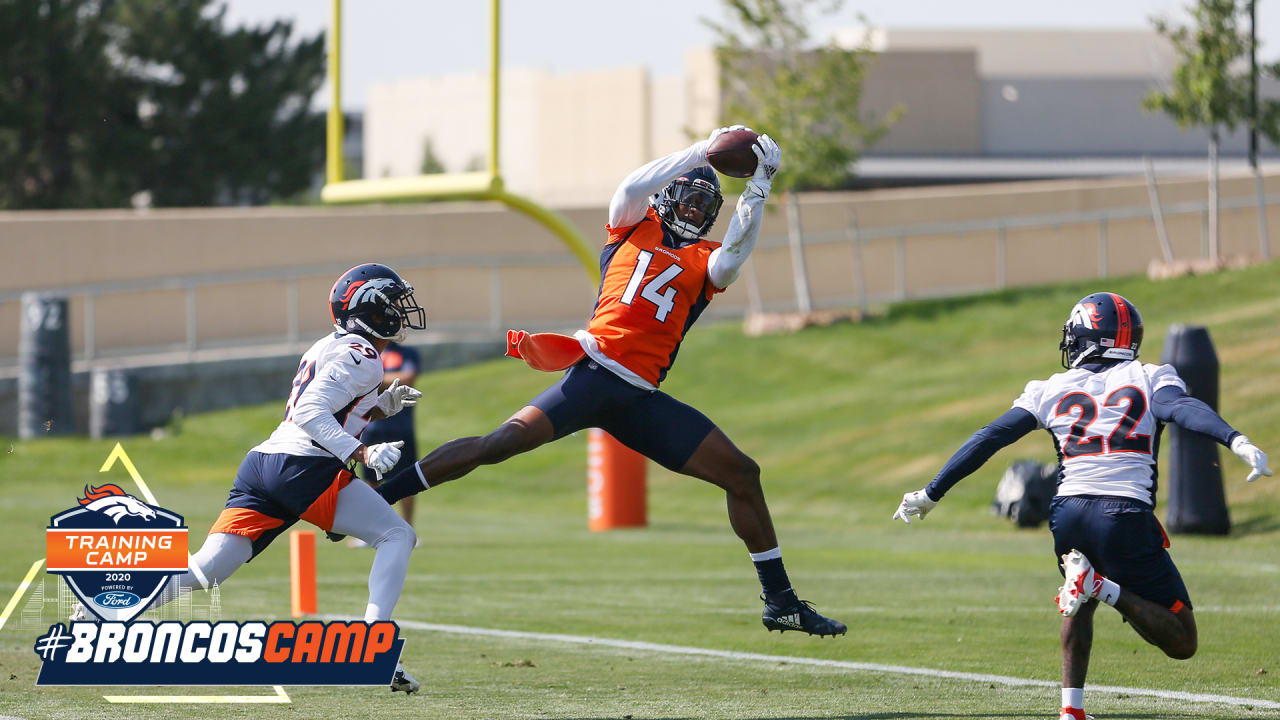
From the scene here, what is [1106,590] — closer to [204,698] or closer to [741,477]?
[741,477]

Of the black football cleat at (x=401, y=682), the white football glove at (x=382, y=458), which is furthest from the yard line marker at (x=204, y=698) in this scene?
the white football glove at (x=382, y=458)

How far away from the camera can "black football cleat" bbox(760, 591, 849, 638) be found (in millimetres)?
8102

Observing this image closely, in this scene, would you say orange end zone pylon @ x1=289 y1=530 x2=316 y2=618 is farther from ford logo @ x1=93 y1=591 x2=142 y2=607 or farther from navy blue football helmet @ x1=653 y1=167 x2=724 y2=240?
navy blue football helmet @ x1=653 y1=167 x2=724 y2=240

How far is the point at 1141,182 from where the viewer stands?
3381 cm

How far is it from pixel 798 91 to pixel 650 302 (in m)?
21.5

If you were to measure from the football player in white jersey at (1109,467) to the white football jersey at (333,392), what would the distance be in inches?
95.3

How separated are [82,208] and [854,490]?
26191 millimetres

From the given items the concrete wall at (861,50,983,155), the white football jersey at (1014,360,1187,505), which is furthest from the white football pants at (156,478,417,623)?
the concrete wall at (861,50,983,155)

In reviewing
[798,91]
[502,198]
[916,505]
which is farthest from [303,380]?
[798,91]

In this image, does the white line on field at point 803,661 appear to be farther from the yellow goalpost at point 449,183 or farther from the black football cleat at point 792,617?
the yellow goalpost at point 449,183

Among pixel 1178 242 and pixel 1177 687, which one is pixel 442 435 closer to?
pixel 1178 242

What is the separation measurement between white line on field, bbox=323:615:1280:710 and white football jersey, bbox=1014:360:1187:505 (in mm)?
1208

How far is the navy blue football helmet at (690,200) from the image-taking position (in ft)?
27.6

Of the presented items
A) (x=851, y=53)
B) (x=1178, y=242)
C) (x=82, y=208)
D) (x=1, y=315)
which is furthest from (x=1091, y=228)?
(x=82, y=208)
